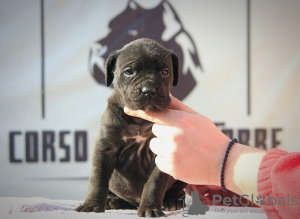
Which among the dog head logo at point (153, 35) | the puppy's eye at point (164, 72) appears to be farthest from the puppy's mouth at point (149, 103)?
the dog head logo at point (153, 35)

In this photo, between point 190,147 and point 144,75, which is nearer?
point 190,147

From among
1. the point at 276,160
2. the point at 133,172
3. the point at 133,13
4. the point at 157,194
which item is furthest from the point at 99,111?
the point at 276,160

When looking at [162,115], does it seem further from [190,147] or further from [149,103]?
[190,147]

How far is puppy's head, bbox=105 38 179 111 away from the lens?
1.35 meters

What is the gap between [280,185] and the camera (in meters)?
0.99

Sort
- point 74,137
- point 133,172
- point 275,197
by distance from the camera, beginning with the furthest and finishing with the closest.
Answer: point 74,137, point 133,172, point 275,197

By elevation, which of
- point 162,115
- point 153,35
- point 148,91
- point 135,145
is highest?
point 153,35

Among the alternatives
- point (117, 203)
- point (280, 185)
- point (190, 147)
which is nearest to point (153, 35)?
point (117, 203)

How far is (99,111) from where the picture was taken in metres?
3.00

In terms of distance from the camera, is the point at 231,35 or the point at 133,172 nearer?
the point at 133,172

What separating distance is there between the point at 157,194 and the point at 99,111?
5.37 feet

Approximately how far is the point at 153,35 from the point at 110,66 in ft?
4.75

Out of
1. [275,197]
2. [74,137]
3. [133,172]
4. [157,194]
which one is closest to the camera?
[275,197]

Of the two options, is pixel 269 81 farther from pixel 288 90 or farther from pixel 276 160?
pixel 276 160
